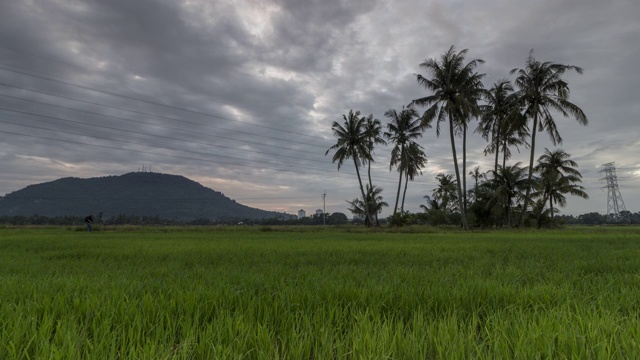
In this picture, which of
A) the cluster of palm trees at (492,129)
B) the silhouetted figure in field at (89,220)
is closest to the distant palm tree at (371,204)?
the cluster of palm trees at (492,129)

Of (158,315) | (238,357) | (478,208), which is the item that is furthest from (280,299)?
(478,208)

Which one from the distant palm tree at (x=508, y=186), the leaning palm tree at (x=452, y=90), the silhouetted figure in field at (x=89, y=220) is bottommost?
the silhouetted figure in field at (x=89, y=220)

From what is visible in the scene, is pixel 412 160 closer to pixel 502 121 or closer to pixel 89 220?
pixel 502 121

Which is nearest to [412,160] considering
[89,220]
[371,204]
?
[371,204]

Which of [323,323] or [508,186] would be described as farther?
[508,186]

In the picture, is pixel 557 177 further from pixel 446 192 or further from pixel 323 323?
pixel 323 323

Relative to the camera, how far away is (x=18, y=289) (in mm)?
3252

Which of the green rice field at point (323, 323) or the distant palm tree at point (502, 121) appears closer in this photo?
the green rice field at point (323, 323)

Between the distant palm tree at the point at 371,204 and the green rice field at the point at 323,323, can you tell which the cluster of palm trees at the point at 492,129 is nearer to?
the distant palm tree at the point at 371,204

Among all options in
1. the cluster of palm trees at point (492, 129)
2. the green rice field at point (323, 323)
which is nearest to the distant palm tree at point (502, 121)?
the cluster of palm trees at point (492, 129)

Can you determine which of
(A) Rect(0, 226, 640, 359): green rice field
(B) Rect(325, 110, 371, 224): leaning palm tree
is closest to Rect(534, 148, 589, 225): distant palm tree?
(B) Rect(325, 110, 371, 224): leaning palm tree

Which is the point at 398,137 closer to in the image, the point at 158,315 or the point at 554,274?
the point at 554,274

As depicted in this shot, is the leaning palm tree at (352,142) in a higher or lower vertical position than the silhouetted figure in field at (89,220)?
higher

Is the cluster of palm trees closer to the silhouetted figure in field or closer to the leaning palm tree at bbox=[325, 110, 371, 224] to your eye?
the leaning palm tree at bbox=[325, 110, 371, 224]
